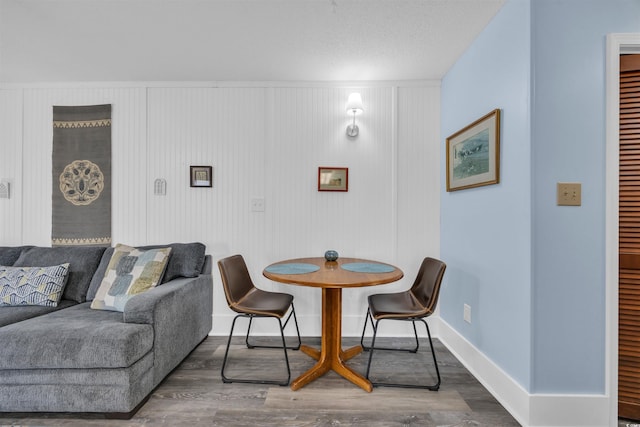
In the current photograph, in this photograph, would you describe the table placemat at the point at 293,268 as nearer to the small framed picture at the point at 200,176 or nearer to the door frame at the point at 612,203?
the small framed picture at the point at 200,176

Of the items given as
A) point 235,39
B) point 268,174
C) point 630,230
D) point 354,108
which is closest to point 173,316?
point 268,174

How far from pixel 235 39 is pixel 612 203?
2522mm

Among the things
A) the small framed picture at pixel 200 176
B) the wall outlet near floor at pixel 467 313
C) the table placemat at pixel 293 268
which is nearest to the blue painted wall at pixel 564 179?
the wall outlet near floor at pixel 467 313

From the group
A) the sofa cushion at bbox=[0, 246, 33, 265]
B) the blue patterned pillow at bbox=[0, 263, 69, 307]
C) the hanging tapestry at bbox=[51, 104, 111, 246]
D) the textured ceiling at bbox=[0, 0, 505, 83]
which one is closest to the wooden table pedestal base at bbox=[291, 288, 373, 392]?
the textured ceiling at bbox=[0, 0, 505, 83]

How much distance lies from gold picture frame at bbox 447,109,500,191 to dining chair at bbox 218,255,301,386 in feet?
5.22

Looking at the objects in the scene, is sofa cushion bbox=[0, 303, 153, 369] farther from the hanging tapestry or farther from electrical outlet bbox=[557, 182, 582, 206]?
electrical outlet bbox=[557, 182, 582, 206]

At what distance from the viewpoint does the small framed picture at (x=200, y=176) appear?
8.69ft

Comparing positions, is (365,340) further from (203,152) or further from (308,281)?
(203,152)

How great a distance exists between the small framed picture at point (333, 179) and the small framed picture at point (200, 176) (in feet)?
3.45

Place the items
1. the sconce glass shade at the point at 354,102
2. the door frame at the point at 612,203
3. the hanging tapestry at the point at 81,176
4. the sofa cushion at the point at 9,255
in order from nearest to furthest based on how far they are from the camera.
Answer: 1. the door frame at the point at 612,203
2. the sofa cushion at the point at 9,255
3. the sconce glass shade at the point at 354,102
4. the hanging tapestry at the point at 81,176

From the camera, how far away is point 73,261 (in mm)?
2270

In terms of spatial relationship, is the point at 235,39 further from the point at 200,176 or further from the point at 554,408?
the point at 554,408

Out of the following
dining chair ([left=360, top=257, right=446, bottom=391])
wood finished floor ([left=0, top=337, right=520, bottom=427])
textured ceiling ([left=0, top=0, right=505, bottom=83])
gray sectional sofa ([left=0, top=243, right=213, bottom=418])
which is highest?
textured ceiling ([left=0, top=0, right=505, bottom=83])

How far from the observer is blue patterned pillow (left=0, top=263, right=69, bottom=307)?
6.57 feet
